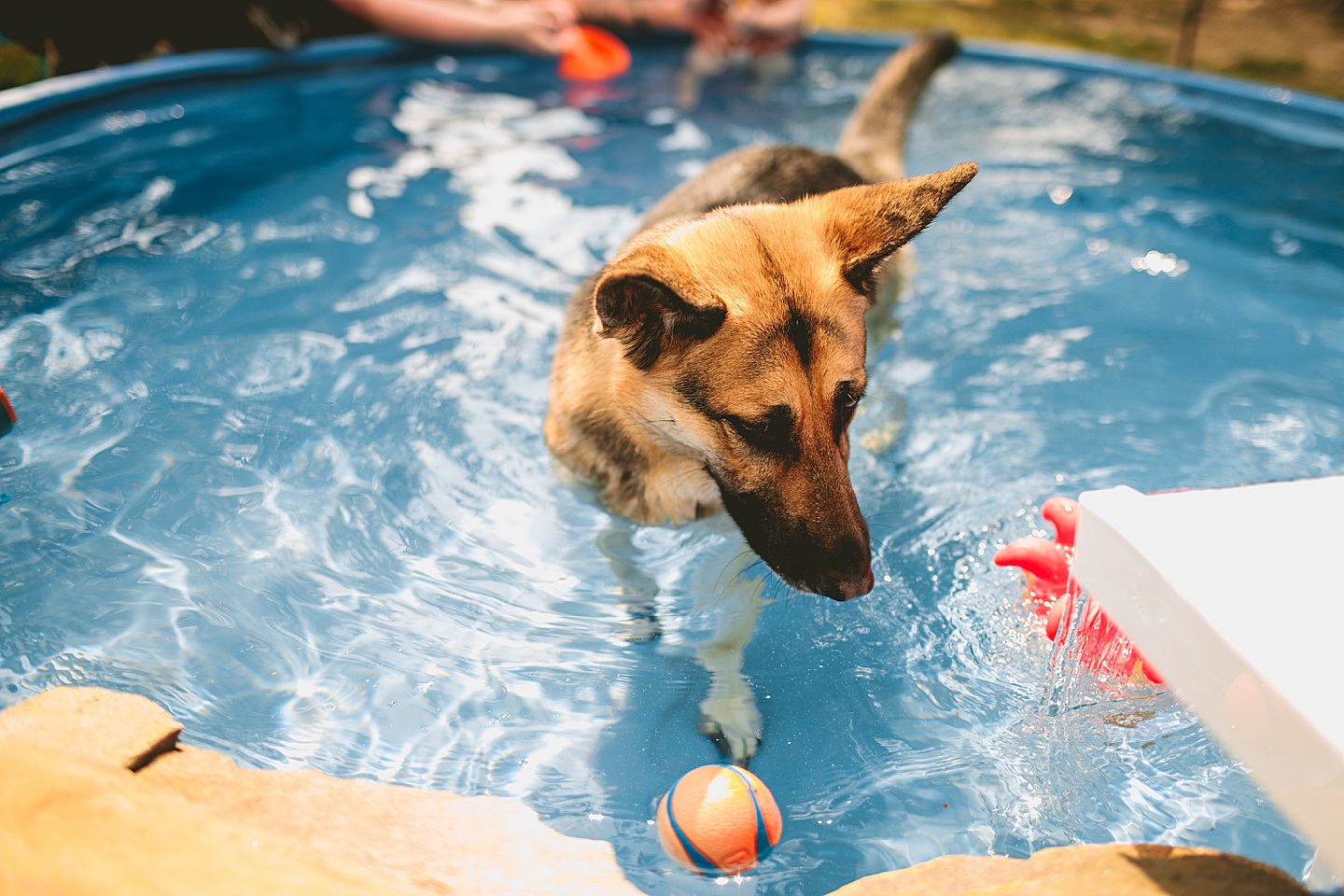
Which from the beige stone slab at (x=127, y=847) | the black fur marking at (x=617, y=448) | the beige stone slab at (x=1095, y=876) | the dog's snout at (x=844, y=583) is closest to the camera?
the beige stone slab at (x=127, y=847)

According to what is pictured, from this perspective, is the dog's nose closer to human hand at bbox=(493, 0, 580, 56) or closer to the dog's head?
the dog's head

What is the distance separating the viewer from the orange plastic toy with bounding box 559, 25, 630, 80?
7781 millimetres

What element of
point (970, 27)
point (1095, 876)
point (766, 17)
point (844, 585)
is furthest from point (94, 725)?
point (970, 27)

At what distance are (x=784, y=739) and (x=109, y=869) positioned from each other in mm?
1718

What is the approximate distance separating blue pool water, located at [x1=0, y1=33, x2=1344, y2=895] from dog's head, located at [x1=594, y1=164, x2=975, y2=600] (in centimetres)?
61

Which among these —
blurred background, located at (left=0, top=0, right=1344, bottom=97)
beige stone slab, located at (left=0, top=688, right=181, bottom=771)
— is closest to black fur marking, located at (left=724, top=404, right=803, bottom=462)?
beige stone slab, located at (left=0, top=688, right=181, bottom=771)

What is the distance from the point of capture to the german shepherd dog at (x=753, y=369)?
2.33m

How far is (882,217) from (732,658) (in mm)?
1448

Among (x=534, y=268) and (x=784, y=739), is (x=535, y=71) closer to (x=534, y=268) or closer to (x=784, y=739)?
(x=534, y=268)

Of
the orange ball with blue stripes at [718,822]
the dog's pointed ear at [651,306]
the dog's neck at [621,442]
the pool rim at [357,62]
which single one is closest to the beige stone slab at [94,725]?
the orange ball with blue stripes at [718,822]

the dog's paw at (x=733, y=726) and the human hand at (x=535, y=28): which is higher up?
the human hand at (x=535, y=28)

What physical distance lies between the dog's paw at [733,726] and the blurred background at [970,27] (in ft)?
20.0

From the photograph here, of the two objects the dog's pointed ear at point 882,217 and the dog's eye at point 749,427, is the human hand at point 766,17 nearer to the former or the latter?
the dog's pointed ear at point 882,217

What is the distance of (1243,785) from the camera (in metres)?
2.39
